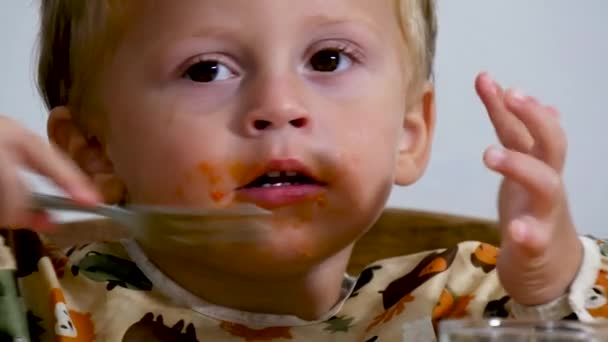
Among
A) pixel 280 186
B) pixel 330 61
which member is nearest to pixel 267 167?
pixel 280 186

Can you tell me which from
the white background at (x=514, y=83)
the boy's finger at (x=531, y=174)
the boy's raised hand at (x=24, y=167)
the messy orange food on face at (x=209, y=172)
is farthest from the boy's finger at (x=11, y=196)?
the white background at (x=514, y=83)

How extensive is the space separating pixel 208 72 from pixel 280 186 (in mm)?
114

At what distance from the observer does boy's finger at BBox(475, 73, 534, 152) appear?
74cm

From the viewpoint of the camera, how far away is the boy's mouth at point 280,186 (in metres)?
0.72

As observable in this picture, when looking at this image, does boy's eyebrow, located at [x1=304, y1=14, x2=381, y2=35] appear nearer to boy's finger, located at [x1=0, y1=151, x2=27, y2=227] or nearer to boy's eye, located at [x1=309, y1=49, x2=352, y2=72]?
boy's eye, located at [x1=309, y1=49, x2=352, y2=72]

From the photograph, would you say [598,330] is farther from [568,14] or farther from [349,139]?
[568,14]

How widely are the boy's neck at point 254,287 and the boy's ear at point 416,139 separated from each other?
0.10 metres

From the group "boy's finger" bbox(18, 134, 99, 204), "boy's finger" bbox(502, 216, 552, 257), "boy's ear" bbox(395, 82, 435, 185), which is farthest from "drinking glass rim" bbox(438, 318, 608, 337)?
"boy's ear" bbox(395, 82, 435, 185)

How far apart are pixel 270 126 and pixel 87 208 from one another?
0.18 meters

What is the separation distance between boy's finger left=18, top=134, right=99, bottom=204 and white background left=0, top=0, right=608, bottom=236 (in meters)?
1.17

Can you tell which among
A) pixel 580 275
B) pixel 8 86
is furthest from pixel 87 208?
pixel 8 86

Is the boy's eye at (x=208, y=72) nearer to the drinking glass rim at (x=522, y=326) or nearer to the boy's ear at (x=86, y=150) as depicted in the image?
the boy's ear at (x=86, y=150)

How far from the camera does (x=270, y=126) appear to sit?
2.35 ft

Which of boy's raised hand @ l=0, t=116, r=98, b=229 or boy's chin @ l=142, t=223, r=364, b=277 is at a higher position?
boy's raised hand @ l=0, t=116, r=98, b=229
